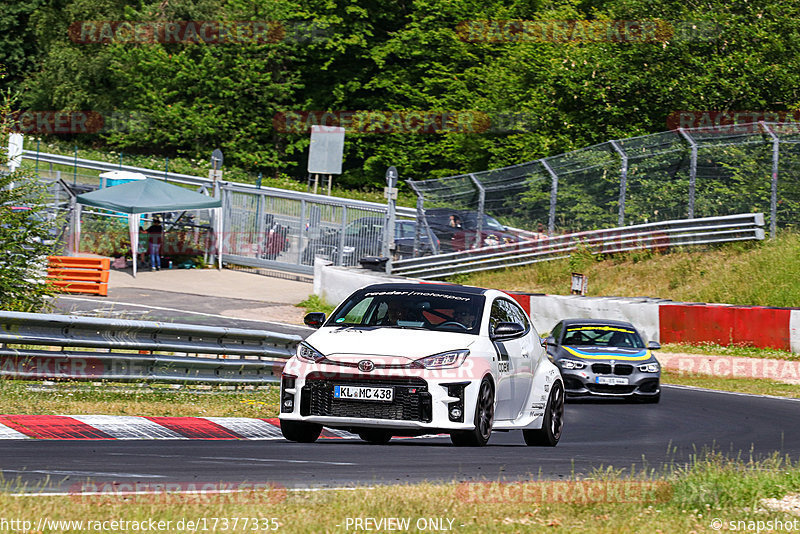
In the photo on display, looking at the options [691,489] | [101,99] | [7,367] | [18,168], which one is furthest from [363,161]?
[691,489]

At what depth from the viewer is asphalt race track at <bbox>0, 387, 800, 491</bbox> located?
741 centimetres

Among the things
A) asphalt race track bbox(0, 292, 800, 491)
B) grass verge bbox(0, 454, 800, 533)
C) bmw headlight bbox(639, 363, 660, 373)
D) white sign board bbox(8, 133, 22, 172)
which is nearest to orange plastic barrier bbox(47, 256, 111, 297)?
white sign board bbox(8, 133, 22, 172)

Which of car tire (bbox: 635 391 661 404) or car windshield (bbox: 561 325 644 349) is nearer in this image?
car tire (bbox: 635 391 661 404)

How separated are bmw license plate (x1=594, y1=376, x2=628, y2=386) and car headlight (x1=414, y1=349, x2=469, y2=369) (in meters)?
8.17

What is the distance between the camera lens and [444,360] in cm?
965

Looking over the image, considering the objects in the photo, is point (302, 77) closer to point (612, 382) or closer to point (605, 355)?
point (605, 355)

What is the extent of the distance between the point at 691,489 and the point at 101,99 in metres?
66.0

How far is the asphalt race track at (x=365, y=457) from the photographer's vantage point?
741 centimetres

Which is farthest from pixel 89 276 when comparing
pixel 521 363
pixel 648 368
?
pixel 521 363

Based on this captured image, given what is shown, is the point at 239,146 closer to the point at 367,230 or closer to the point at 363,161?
the point at 363,161

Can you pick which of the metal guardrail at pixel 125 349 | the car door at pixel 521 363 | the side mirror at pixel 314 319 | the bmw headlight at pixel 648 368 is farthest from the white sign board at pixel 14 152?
the bmw headlight at pixel 648 368

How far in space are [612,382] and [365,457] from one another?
908cm

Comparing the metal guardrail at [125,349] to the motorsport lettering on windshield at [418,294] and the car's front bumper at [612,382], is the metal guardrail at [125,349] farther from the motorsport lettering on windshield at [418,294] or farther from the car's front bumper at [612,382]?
the car's front bumper at [612,382]

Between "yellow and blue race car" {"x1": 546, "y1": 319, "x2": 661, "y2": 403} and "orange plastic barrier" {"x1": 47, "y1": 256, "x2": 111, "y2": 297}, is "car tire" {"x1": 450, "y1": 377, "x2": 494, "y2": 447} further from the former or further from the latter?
"orange plastic barrier" {"x1": 47, "y1": 256, "x2": 111, "y2": 297}
